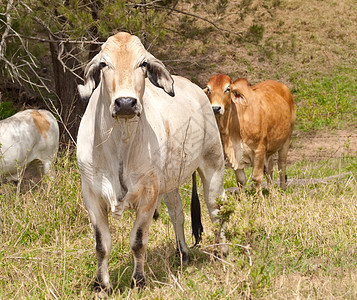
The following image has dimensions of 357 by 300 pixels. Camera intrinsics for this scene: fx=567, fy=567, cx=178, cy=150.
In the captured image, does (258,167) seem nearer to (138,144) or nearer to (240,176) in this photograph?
(240,176)

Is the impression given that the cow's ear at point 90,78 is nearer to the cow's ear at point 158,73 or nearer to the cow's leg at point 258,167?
the cow's ear at point 158,73

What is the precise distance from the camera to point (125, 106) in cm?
343

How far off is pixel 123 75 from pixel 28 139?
5.14 metres

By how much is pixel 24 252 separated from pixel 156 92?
1.72 meters

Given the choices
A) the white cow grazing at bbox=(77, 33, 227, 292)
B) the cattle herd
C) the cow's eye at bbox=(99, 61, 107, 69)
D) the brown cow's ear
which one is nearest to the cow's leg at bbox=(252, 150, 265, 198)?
the brown cow's ear

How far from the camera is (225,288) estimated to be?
3.72 meters

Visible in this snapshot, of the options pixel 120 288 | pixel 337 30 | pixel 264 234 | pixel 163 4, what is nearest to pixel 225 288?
pixel 120 288

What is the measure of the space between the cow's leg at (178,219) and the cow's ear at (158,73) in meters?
1.48

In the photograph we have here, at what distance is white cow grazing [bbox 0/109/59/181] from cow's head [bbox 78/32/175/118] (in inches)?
179

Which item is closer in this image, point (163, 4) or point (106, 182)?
point (106, 182)

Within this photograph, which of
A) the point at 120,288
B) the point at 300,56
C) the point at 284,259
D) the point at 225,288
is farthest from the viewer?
the point at 300,56

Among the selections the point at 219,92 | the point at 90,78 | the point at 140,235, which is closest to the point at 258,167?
the point at 219,92

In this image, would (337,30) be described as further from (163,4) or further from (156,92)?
(156,92)

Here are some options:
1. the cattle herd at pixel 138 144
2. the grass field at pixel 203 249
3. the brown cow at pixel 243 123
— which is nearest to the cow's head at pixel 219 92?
the brown cow at pixel 243 123
